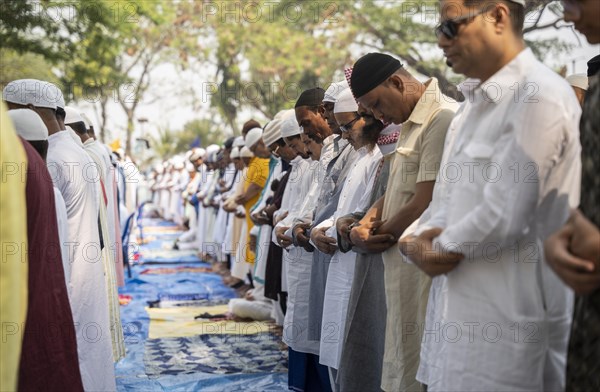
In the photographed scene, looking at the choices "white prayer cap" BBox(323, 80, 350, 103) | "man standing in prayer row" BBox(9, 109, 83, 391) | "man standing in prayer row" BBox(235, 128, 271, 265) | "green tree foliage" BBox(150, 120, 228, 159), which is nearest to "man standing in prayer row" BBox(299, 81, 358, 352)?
"white prayer cap" BBox(323, 80, 350, 103)

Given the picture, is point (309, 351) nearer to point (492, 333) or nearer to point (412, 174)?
point (412, 174)

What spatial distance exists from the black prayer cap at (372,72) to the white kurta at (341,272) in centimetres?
59

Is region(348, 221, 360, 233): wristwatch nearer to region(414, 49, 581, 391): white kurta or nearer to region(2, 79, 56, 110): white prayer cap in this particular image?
region(414, 49, 581, 391): white kurta

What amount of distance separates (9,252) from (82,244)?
8.13ft

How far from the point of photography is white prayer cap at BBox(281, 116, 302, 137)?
6117mm

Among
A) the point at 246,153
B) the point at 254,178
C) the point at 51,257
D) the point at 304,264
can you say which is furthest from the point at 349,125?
the point at 246,153

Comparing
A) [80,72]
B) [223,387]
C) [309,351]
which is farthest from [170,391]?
[80,72]

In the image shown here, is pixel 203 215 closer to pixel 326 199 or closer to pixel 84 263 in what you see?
pixel 326 199

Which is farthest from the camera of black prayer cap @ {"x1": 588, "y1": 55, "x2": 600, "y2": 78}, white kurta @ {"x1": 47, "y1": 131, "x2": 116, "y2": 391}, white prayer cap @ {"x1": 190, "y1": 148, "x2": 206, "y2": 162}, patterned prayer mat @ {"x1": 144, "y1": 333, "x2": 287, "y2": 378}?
white prayer cap @ {"x1": 190, "y1": 148, "x2": 206, "y2": 162}

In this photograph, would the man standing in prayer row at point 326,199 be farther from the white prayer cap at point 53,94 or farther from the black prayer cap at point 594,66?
the white prayer cap at point 53,94

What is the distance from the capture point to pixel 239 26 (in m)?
28.3

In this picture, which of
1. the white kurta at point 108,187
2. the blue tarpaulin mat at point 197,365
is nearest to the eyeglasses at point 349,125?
the blue tarpaulin mat at point 197,365

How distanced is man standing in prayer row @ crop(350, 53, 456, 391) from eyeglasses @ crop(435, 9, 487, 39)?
2.55 ft

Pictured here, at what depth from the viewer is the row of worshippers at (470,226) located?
2.38 metres
